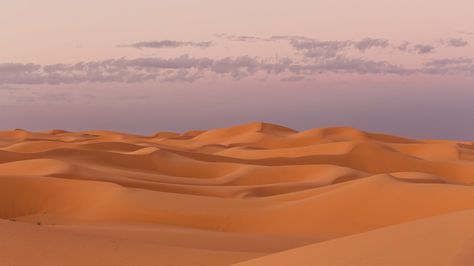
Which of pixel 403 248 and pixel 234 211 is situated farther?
pixel 234 211

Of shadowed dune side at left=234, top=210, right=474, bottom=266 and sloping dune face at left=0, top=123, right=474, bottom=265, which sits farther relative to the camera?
sloping dune face at left=0, top=123, right=474, bottom=265

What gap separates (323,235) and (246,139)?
139 feet

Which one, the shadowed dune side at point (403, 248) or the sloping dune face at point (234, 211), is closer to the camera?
the shadowed dune side at point (403, 248)

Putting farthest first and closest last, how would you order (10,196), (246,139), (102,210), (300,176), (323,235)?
1. (246,139)
2. (300,176)
3. (10,196)
4. (102,210)
5. (323,235)

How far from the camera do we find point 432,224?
21.6 ft

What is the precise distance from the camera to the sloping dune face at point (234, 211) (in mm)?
6418

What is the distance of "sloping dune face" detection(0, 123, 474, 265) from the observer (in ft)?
21.1

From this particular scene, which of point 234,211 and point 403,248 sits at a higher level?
point 403,248

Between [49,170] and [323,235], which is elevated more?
[49,170]

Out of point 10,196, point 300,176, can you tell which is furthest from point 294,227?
point 300,176

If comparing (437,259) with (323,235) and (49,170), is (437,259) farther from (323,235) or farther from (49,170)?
(49,170)

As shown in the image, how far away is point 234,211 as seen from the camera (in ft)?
53.0

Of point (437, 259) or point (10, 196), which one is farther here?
point (10, 196)

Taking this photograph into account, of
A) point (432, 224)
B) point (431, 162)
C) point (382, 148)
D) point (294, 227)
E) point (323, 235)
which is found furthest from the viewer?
point (382, 148)
